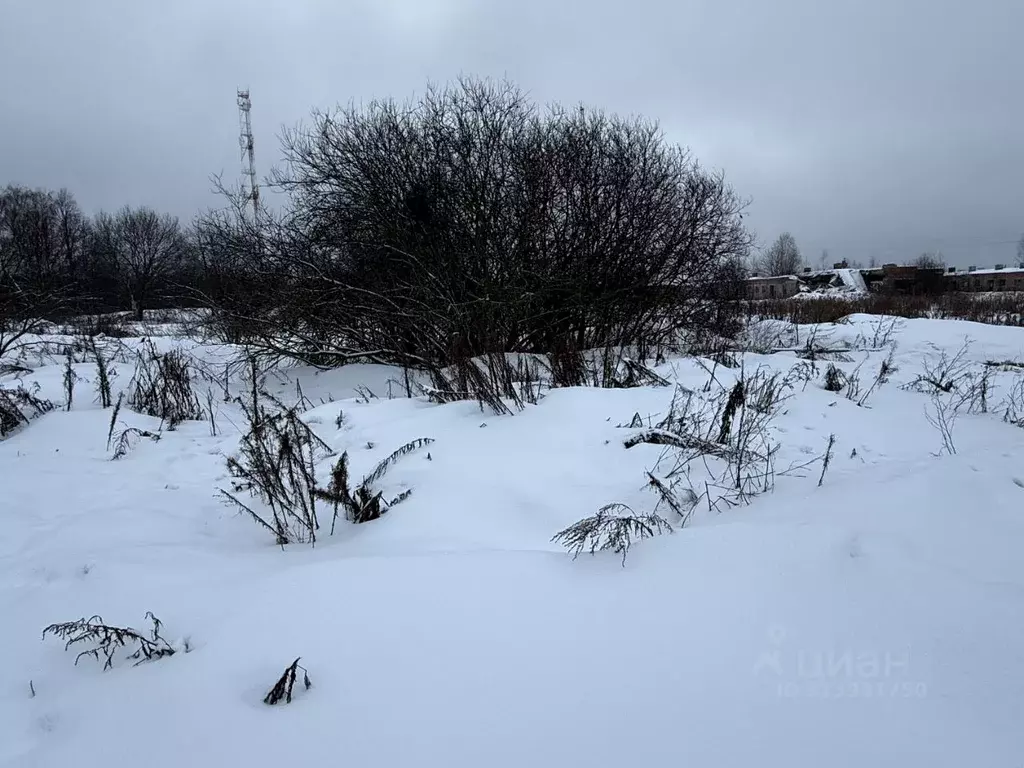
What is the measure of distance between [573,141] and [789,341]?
20.8ft

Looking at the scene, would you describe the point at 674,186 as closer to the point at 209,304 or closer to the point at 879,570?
the point at 209,304

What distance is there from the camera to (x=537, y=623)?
6.20ft

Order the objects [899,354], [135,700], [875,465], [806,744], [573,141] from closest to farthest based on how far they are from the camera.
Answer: [806,744] → [135,700] → [875,465] → [899,354] → [573,141]

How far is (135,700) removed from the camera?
1.66m

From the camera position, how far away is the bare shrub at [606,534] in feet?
7.67

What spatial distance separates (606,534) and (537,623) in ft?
2.48

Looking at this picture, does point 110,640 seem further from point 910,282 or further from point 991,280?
point 991,280

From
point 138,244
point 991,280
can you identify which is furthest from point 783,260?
point 138,244

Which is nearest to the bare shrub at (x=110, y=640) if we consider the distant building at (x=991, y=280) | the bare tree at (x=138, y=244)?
the bare tree at (x=138, y=244)

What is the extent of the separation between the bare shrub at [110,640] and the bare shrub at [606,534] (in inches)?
60.9

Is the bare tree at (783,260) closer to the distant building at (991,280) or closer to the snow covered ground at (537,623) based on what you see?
the distant building at (991,280)

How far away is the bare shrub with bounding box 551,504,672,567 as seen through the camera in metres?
2.34

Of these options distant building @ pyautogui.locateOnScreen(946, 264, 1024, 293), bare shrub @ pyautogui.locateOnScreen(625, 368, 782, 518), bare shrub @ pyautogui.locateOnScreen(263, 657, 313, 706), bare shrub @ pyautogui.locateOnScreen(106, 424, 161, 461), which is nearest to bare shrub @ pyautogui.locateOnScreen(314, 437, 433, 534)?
bare shrub @ pyautogui.locateOnScreen(263, 657, 313, 706)

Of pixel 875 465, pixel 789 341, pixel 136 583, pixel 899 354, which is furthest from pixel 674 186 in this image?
pixel 136 583
